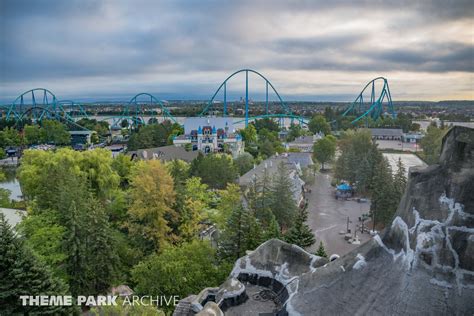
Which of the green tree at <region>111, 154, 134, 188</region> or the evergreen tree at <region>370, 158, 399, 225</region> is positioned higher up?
the green tree at <region>111, 154, 134, 188</region>

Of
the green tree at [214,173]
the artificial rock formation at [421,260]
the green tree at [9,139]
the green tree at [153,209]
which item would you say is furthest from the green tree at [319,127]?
the artificial rock formation at [421,260]

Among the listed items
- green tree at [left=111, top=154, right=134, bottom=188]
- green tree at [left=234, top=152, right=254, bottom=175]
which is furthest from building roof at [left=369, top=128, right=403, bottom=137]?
green tree at [left=111, top=154, right=134, bottom=188]

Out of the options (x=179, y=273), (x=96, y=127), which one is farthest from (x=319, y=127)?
(x=179, y=273)

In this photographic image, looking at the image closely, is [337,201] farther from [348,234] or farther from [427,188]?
[427,188]

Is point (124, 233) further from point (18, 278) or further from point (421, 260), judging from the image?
point (421, 260)

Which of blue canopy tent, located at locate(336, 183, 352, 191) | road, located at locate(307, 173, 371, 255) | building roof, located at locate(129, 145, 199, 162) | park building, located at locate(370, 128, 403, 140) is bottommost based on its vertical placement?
road, located at locate(307, 173, 371, 255)

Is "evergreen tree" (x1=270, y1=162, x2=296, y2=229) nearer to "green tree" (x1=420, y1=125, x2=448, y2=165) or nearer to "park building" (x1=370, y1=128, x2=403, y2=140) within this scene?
"green tree" (x1=420, y1=125, x2=448, y2=165)

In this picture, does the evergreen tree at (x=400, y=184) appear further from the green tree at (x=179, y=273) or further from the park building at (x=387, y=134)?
the park building at (x=387, y=134)
